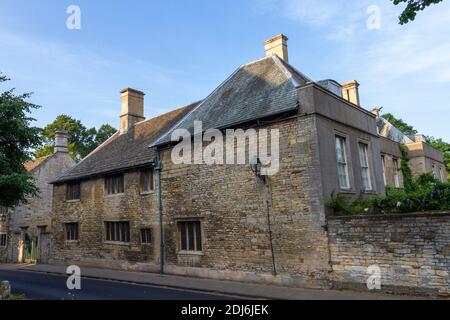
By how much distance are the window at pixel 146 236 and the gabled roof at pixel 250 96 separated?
434 cm

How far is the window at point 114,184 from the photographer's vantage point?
1938 cm

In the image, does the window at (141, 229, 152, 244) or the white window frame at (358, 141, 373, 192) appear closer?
the white window frame at (358, 141, 373, 192)

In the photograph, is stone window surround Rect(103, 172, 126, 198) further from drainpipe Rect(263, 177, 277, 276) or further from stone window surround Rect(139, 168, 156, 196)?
drainpipe Rect(263, 177, 277, 276)

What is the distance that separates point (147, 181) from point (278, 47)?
947 cm

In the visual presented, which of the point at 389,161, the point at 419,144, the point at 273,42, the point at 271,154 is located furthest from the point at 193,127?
the point at 419,144

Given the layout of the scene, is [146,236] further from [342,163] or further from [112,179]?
[342,163]

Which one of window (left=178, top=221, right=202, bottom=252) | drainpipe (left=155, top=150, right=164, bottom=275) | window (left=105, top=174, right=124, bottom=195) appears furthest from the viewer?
window (left=105, top=174, right=124, bottom=195)

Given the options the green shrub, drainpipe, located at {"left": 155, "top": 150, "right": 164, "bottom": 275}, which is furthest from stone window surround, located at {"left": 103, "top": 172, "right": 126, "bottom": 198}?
the green shrub

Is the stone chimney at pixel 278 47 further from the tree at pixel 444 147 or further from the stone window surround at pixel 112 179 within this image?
the tree at pixel 444 147

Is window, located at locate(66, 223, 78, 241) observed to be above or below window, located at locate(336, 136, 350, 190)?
below

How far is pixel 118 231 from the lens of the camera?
62.2 feet

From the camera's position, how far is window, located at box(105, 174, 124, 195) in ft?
63.6

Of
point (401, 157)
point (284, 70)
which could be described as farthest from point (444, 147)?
point (284, 70)

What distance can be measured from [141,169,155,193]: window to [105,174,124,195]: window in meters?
1.77
